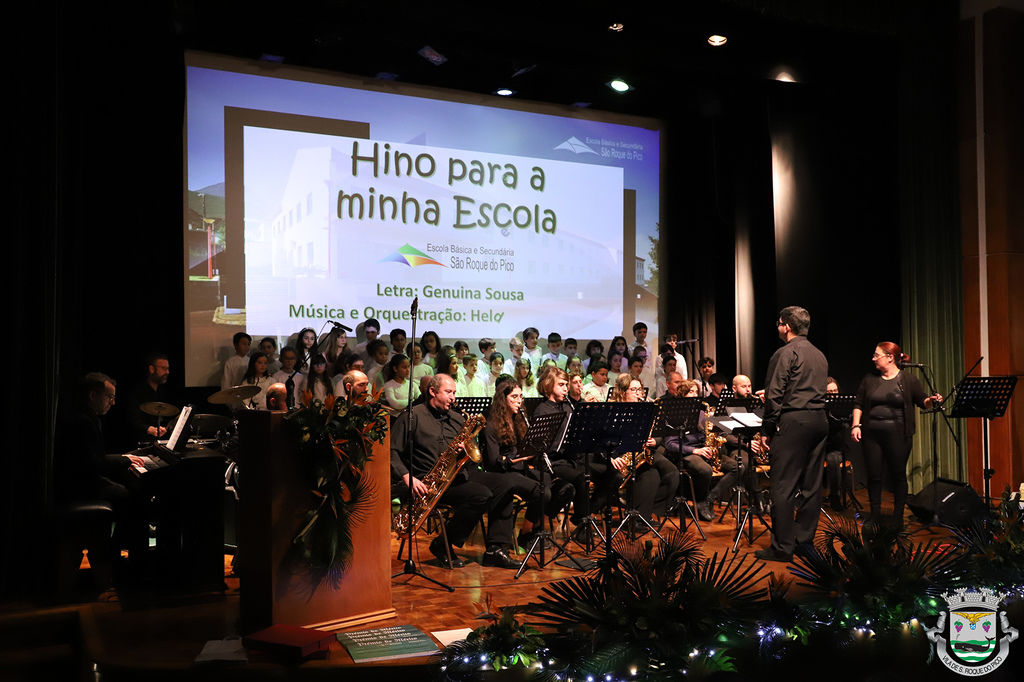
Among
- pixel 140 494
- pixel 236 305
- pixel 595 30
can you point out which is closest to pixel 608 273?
pixel 595 30

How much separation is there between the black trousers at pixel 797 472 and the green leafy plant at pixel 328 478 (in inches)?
112

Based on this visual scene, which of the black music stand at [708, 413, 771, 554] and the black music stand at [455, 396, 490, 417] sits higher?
the black music stand at [455, 396, 490, 417]

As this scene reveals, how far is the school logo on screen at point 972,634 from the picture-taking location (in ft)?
9.71

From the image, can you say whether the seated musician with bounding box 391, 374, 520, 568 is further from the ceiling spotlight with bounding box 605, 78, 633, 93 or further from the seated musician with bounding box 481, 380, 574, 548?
the ceiling spotlight with bounding box 605, 78, 633, 93

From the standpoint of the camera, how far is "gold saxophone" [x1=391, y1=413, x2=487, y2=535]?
5.28m

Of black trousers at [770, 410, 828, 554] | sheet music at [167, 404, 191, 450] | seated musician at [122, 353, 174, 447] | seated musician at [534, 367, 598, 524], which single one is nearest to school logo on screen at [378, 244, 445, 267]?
seated musician at [122, 353, 174, 447]

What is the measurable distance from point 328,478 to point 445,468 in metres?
1.46

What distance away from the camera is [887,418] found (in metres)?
6.72

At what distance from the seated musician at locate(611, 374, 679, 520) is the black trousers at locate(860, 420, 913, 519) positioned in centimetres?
158

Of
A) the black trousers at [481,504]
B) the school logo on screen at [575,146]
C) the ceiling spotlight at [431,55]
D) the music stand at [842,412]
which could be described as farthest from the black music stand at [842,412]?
the ceiling spotlight at [431,55]

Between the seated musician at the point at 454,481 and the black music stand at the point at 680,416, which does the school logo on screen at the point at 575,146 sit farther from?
the seated musician at the point at 454,481

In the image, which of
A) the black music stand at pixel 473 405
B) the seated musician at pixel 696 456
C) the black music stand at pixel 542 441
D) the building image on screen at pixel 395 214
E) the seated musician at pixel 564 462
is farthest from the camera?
the building image on screen at pixel 395 214

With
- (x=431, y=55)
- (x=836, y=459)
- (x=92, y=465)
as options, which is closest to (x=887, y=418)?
(x=836, y=459)

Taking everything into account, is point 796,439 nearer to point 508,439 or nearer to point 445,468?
point 508,439
